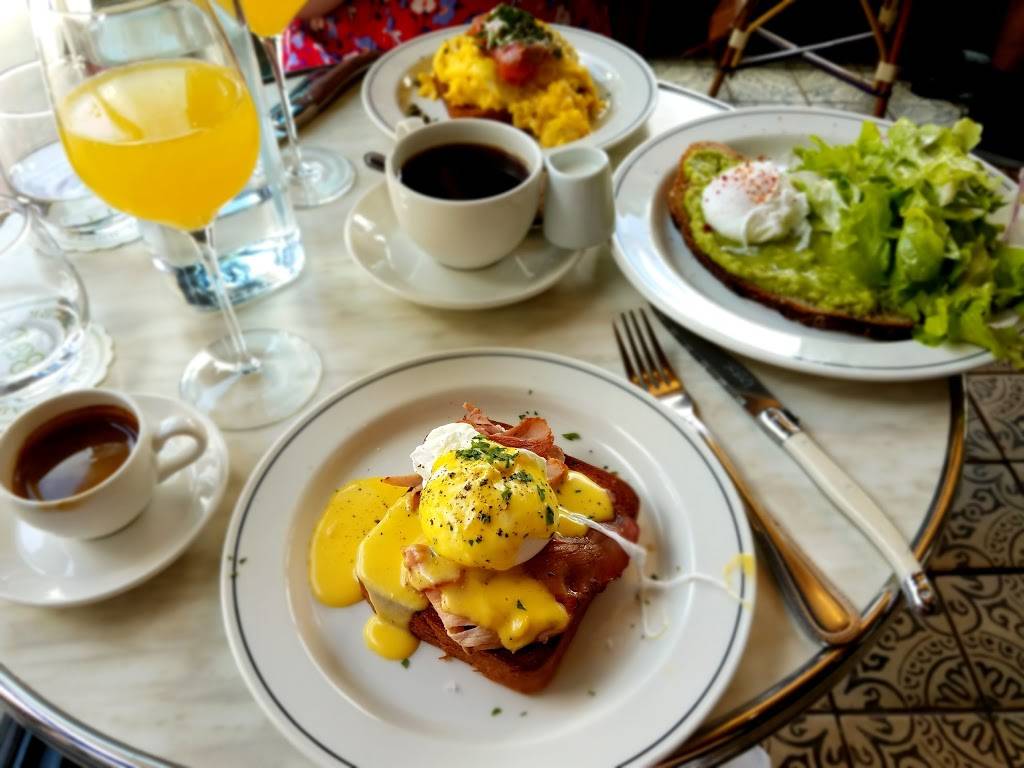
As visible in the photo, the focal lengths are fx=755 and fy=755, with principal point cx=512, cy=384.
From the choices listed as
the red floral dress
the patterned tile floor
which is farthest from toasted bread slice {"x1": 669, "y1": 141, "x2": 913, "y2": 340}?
the red floral dress

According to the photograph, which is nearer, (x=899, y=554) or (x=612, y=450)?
(x=899, y=554)

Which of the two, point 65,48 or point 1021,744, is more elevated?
point 65,48

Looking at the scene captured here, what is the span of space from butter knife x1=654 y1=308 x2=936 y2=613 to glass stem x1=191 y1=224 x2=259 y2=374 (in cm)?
68

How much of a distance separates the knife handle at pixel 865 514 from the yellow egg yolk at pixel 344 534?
541 mm

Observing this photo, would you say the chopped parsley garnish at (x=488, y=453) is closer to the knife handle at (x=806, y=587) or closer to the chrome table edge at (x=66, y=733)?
the knife handle at (x=806, y=587)

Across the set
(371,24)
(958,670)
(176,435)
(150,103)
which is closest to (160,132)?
(150,103)

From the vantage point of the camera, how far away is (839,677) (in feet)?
2.80

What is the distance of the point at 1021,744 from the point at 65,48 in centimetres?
223

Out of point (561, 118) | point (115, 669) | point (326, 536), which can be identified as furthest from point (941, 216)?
point (115, 669)

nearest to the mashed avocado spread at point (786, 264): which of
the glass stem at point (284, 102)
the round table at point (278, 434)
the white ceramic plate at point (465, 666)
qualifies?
the round table at point (278, 434)

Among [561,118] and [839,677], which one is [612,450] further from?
[561,118]

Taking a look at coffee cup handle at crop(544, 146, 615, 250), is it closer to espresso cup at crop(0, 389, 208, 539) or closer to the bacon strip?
the bacon strip

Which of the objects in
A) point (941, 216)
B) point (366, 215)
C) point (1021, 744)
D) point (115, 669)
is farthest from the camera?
point (1021, 744)

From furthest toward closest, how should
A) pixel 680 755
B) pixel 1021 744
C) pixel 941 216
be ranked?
pixel 1021 744, pixel 941 216, pixel 680 755
